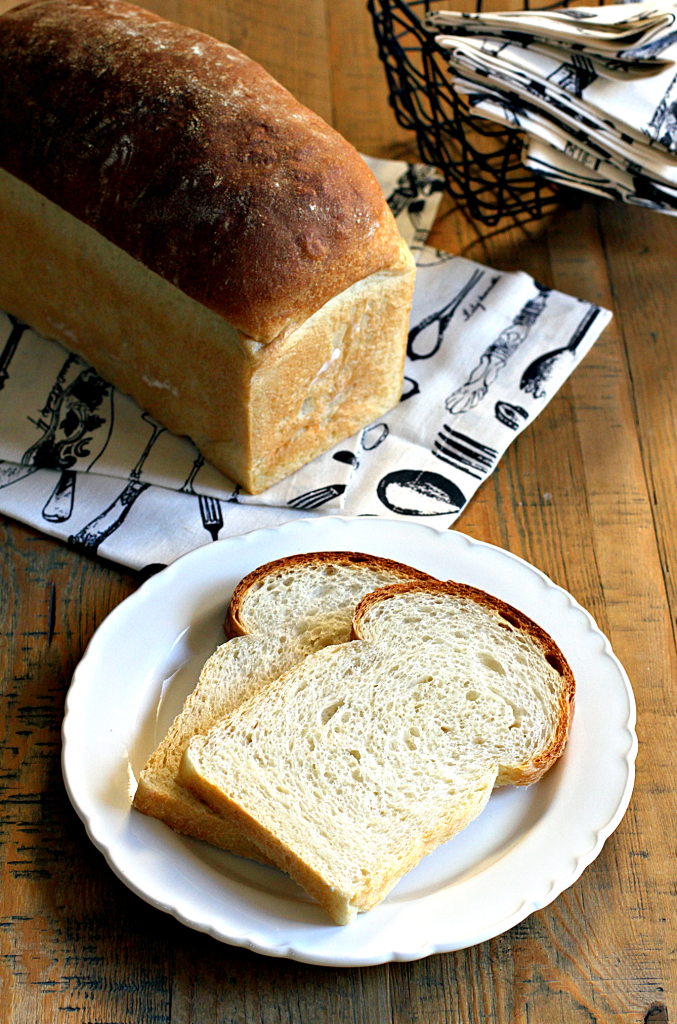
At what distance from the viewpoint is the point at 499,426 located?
1.78m

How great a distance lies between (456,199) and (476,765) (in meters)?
1.46

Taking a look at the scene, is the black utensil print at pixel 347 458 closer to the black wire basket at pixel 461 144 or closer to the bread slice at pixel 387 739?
the bread slice at pixel 387 739

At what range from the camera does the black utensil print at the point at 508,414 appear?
5.86ft

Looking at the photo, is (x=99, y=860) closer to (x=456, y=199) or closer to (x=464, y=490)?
(x=464, y=490)

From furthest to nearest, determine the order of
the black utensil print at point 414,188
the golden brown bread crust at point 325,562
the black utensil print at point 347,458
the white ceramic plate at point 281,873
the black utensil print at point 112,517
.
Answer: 1. the black utensil print at point 414,188
2. the black utensil print at point 347,458
3. the black utensil print at point 112,517
4. the golden brown bread crust at point 325,562
5. the white ceramic plate at point 281,873

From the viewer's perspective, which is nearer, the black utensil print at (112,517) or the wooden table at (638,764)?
the wooden table at (638,764)

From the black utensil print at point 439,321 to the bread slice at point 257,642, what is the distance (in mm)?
624

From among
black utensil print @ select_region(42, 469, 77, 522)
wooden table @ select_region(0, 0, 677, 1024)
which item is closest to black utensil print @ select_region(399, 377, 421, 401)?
wooden table @ select_region(0, 0, 677, 1024)

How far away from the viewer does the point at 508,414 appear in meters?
1.80

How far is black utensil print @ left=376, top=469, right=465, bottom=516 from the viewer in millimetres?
1654

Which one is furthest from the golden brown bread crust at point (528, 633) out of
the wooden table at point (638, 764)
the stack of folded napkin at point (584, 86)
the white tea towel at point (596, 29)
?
the white tea towel at point (596, 29)

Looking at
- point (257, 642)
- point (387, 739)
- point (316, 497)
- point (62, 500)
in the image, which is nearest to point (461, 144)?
point (316, 497)

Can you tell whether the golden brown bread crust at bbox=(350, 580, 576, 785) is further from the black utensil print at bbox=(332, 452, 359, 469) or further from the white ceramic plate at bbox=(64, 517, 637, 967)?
the black utensil print at bbox=(332, 452, 359, 469)

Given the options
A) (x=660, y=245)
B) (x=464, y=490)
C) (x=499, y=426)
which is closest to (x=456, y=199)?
(x=660, y=245)
